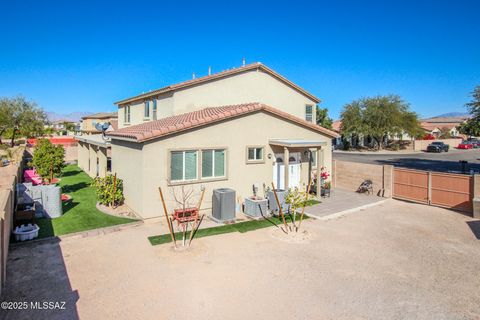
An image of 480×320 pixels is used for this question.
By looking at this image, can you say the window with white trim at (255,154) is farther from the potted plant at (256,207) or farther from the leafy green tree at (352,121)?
the leafy green tree at (352,121)

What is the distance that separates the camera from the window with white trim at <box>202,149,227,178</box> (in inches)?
567

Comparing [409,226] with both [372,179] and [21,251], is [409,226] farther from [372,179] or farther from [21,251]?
[21,251]

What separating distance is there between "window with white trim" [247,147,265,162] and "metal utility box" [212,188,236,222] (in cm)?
279

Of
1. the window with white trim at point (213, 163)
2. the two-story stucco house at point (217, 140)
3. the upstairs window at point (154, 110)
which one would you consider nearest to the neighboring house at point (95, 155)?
the two-story stucco house at point (217, 140)

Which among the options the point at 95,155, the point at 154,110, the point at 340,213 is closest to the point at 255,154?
the point at 340,213

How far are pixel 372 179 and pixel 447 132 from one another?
86.8 metres

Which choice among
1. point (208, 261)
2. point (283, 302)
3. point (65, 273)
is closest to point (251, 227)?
point (208, 261)

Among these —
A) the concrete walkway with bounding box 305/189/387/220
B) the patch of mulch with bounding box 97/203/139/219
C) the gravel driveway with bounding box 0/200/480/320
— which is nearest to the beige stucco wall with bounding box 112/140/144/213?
the patch of mulch with bounding box 97/203/139/219

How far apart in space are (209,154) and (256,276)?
7.17 metres

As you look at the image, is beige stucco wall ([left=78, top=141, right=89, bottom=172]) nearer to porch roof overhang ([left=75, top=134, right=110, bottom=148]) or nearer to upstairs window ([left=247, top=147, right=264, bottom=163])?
porch roof overhang ([left=75, top=134, right=110, bottom=148])

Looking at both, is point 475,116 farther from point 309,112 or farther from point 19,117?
point 19,117

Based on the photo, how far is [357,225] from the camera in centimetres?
1348

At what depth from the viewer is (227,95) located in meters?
20.1

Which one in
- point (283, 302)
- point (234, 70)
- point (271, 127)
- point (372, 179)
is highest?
point (234, 70)
